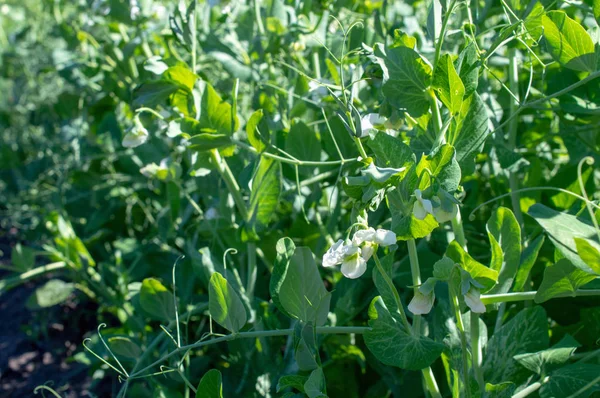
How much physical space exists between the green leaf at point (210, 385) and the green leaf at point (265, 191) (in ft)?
0.94

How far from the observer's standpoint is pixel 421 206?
618 mm

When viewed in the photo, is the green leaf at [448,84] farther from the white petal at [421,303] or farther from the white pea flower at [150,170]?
the white pea flower at [150,170]

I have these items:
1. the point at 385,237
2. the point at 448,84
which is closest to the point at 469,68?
the point at 448,84

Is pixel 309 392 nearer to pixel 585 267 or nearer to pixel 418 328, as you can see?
pixel 418 328

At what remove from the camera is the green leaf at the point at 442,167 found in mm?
648

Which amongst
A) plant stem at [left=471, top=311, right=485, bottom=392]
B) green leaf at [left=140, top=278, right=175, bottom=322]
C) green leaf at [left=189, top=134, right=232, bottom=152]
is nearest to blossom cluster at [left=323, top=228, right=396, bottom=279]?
plant stem at [left=471, top=311, right=485, bottom=392]

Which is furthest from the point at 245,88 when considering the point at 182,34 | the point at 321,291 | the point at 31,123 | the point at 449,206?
the point at 31,123

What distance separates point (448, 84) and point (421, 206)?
17 centimetres

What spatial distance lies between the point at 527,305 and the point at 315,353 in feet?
1.15

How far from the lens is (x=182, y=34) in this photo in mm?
992

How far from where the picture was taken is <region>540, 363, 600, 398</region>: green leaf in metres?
0.69

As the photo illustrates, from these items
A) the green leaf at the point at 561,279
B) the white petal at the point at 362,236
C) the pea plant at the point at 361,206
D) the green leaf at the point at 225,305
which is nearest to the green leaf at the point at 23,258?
the pea plant at the point at 361,206

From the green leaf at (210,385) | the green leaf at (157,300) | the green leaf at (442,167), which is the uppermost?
the green leaf at (442,167)

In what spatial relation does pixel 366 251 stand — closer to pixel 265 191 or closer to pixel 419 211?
pixel 419 211
